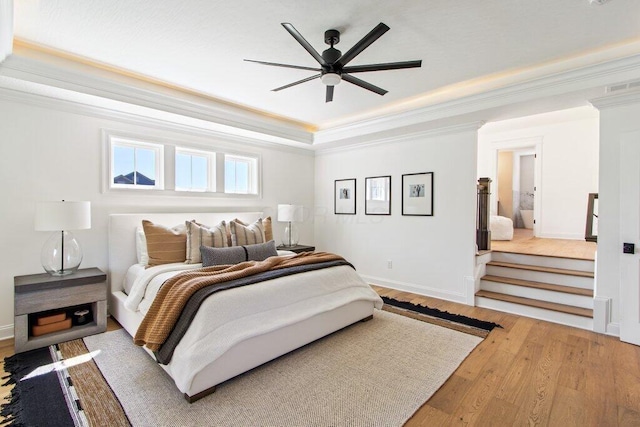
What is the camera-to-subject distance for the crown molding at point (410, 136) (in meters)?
4.00

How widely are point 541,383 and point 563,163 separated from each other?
515cm

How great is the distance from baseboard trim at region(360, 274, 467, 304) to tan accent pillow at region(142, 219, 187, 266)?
9.91ft

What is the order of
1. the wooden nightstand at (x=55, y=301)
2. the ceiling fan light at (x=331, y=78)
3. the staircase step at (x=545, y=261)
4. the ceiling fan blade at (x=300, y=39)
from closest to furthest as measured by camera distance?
1. the ceiling fan blade at (x=300, y=39)
2. the ceiling fan light at (x=331, y=78)
3. the wooden nightstand at (x=55, y=301)
4. the staircase step at (x=545, y=261)

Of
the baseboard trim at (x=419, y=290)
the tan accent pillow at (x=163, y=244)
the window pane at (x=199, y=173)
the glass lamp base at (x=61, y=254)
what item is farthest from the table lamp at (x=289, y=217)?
the glass lamp base at (x=61, y=254)

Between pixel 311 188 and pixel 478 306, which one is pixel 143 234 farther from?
pixel 478 306

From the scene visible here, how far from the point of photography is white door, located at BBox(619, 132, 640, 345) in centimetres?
293

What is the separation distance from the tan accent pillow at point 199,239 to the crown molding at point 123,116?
4.61 ft

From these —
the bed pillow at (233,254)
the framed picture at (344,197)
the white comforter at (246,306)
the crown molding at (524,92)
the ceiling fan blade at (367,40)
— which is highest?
the crown molding at (524,92)

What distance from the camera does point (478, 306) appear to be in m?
3.99

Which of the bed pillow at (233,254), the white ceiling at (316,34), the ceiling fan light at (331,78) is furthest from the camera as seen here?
the bed pillow at (233,254)

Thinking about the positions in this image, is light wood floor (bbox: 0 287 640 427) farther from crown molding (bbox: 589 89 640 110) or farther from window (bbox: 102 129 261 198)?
crown molding (bbox: 589 89 640 110)

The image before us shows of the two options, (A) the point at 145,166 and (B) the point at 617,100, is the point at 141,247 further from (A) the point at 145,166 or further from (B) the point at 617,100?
(B) the point at 617,100

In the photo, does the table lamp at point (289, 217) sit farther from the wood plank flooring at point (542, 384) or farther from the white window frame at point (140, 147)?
the wood plank flooring at point (542, 384)

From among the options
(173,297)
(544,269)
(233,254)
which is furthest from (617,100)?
(173,297)
